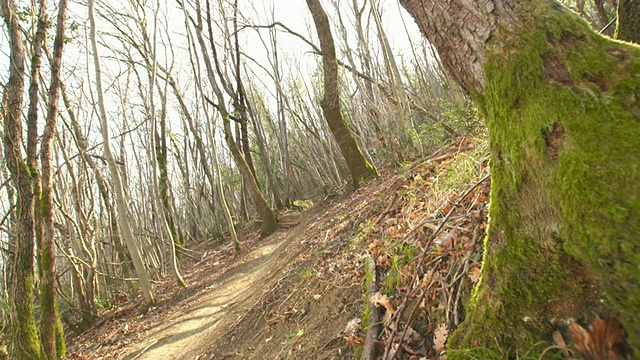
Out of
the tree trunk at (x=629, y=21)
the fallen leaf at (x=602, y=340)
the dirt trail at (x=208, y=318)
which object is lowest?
the dirt trail at (x=208, y=318)

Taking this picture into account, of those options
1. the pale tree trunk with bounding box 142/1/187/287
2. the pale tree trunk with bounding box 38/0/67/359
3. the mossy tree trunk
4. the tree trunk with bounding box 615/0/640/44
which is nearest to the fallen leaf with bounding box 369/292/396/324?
the mossy tree trunk

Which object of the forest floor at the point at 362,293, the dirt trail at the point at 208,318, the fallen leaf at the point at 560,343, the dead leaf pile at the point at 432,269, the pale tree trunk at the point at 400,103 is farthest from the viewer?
the pale tree trunk at the point at 400,103

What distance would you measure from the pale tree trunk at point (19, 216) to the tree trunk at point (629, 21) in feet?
23.0

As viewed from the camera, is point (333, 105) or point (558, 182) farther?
point (333, 105)

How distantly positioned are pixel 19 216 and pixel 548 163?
6686 mm

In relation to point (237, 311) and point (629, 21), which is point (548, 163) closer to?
point (629, 21)

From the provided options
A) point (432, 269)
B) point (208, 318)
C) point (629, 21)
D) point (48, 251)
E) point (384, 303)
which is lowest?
point (208, 318)

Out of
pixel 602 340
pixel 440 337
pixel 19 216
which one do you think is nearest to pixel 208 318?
pixel 19 216

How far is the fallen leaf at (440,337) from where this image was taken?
66.9 inches

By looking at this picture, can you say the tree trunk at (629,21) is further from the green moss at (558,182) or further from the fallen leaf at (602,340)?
the fallen leaf at (602,340)

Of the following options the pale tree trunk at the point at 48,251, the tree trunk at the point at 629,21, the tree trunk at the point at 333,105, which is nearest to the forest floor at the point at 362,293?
the pale tree trunk at the point at 48,251

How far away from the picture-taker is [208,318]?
5879 millimetres

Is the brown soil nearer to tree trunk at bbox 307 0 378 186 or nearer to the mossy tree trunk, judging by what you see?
the mossy tree trunk

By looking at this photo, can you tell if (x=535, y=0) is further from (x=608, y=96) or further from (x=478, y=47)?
(x=608, y=96)
